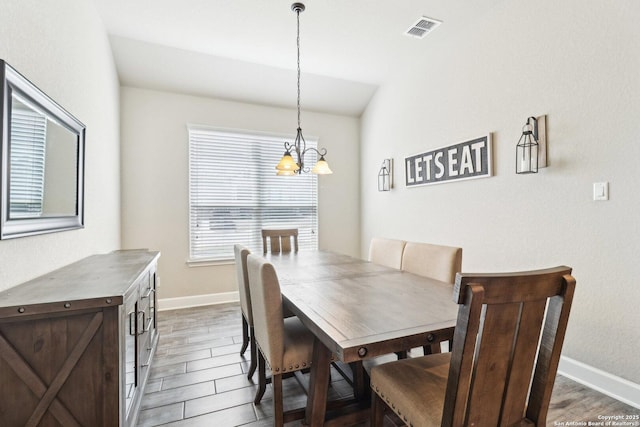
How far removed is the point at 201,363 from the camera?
246 centimetres

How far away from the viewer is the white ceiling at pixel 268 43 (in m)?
2.78

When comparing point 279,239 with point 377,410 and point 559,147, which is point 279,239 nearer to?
point 377,410

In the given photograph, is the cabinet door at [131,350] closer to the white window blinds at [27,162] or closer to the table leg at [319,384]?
the white window blinds at [27,162]

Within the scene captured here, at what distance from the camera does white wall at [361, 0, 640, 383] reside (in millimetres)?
1956

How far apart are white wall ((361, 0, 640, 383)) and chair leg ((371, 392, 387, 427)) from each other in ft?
5.79

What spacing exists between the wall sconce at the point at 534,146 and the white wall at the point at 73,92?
3.28 metres

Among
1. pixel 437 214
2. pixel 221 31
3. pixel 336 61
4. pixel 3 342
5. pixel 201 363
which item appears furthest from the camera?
pixel 336 61

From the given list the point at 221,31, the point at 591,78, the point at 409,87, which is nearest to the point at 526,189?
the point at 591,78

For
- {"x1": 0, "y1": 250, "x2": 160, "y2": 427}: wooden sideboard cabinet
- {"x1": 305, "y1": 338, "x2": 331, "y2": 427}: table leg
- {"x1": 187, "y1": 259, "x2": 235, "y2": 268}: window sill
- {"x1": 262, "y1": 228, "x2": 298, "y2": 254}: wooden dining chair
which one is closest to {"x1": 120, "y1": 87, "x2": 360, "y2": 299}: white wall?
{"x1": 187, "y1": 259, "x2": 235, "y2": 268}: window sill

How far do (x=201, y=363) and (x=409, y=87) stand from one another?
12.4ft

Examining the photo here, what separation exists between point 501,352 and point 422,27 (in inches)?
125

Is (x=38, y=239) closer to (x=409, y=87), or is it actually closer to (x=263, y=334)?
(x=263, y=334)

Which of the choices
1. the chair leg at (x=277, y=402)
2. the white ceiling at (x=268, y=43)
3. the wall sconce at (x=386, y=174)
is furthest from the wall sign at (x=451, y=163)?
the chair leg at (x=277, y=402)

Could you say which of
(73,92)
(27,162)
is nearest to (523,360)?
(27,162)
